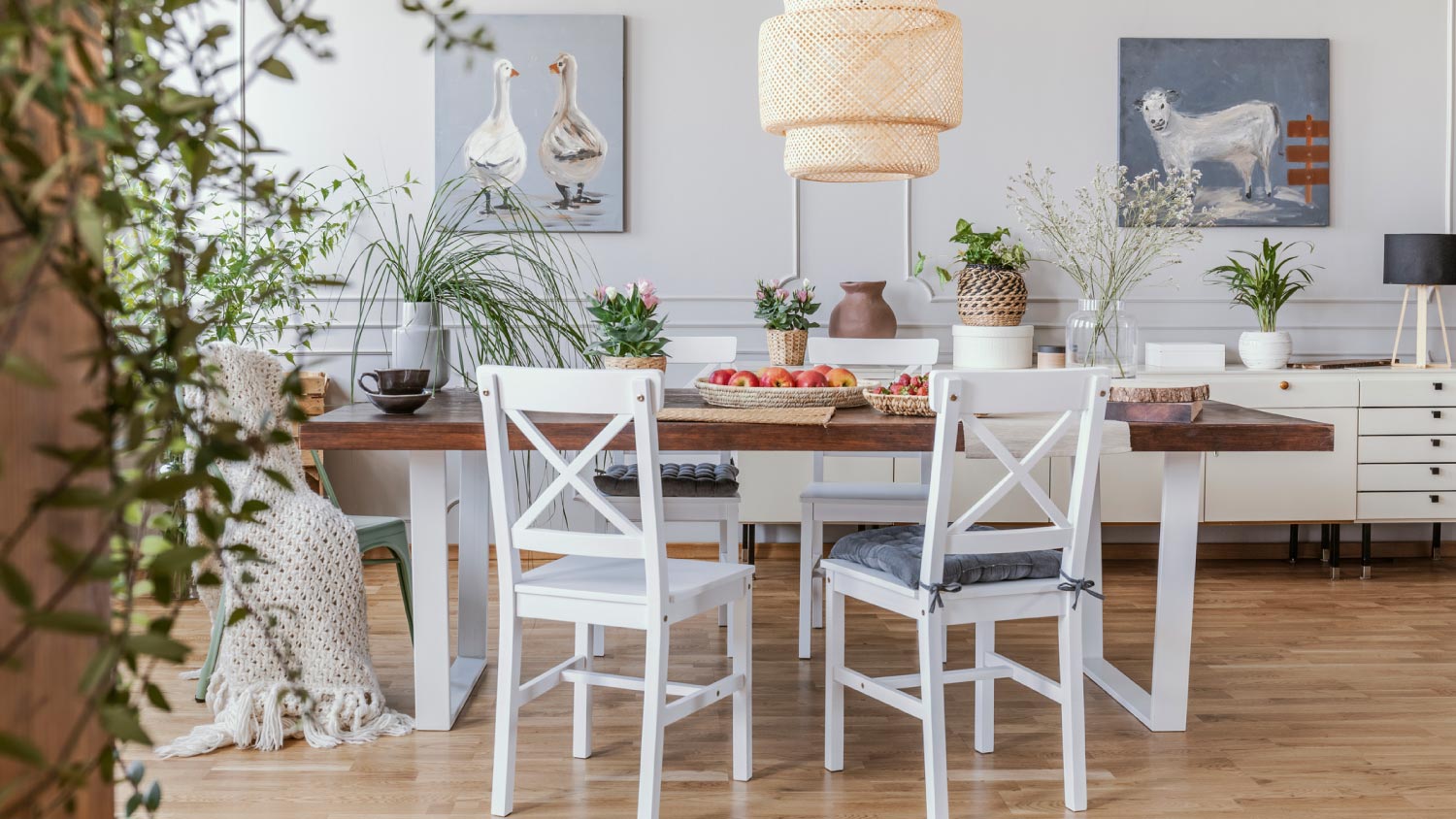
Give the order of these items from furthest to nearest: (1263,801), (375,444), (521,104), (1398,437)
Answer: (521,104)
(1398,437)
(375,444)
(1263,801)

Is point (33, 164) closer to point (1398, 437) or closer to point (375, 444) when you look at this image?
point (375, 444)

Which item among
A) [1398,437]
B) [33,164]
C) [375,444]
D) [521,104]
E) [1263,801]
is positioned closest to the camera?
[33,164]

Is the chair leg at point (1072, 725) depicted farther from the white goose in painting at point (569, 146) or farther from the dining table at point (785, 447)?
the white goose in painting at point (569, 146)

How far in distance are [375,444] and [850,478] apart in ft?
7.11

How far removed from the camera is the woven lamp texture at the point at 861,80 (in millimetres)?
2473

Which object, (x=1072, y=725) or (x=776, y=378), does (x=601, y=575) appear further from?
(x=1072, y=725)

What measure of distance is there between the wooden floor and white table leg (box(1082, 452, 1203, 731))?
0.07m

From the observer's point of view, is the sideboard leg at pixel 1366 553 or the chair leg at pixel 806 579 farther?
the sideboard leg at pixel 1366 553

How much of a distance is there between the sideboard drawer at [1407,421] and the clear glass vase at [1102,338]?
1725 mm

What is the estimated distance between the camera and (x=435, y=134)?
450cm

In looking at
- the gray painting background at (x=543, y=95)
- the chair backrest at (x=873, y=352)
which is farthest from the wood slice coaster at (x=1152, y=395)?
the gray painting background at (x=543, y=95)

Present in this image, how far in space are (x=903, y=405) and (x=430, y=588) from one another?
3.68 ft

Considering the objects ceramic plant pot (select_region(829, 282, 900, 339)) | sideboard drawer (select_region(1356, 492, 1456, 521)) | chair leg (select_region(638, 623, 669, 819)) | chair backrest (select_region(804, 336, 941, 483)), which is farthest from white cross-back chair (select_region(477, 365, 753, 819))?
sideboard drawer (select_region(1356, 492, 1456, 521))

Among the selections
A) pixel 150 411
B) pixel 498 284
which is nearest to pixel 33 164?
pixel 150 411
